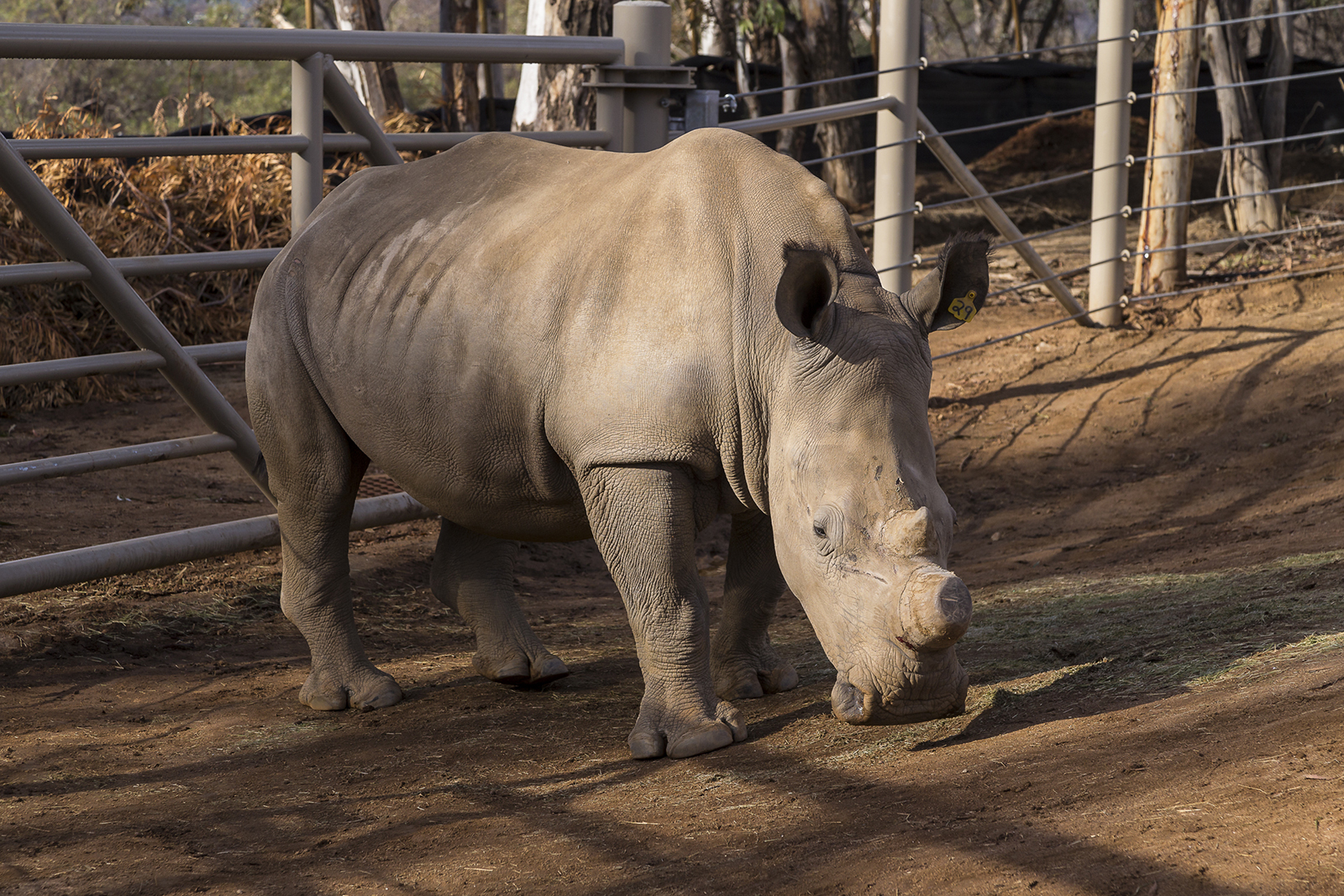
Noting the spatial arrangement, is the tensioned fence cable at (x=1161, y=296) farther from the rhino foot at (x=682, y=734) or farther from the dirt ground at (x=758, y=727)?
the rhino foot at (x=682, y=734)

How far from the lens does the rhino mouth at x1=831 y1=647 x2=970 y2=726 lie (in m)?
3.31

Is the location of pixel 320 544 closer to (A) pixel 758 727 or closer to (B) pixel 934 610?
(A) pixel 758 727

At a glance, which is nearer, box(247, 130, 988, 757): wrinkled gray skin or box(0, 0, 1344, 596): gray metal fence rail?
box(247, 130, 988, 757): wrinkled gray skin

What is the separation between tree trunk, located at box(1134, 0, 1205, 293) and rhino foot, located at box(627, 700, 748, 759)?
636 centimetres

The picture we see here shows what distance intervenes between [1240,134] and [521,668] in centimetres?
1062

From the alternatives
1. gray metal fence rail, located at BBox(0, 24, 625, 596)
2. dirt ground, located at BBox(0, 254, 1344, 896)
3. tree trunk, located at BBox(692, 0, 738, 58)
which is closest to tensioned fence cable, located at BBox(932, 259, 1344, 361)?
dirt ground, located at BBox(0, 254, 1344, 896)

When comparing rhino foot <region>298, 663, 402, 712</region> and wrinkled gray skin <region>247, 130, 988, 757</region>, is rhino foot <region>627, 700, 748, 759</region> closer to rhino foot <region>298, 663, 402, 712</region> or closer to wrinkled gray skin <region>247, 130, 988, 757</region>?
wrinkled gray skin <region>247, 130, 988, 757</region>

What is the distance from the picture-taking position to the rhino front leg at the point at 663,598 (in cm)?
377

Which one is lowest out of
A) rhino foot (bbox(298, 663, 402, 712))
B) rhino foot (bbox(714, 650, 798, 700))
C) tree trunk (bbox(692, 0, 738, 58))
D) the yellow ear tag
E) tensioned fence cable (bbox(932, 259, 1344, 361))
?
rhino foot (bbox(298, 663, 402, 712))

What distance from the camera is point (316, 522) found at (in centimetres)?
470

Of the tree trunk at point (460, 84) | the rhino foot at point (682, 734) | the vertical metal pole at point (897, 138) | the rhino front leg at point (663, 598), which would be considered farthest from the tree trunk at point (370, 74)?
the rhino foot at point (682, 734)

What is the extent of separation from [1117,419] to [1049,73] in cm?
1229

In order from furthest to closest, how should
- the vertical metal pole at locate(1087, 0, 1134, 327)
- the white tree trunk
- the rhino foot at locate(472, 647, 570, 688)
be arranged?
the white tree trunk → the vertical metal pole at locate(1087, 0, 1134, 327) → the rhino foot at locate(472, 647, 570, 688)

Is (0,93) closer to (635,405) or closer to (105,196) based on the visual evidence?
(105,196)
